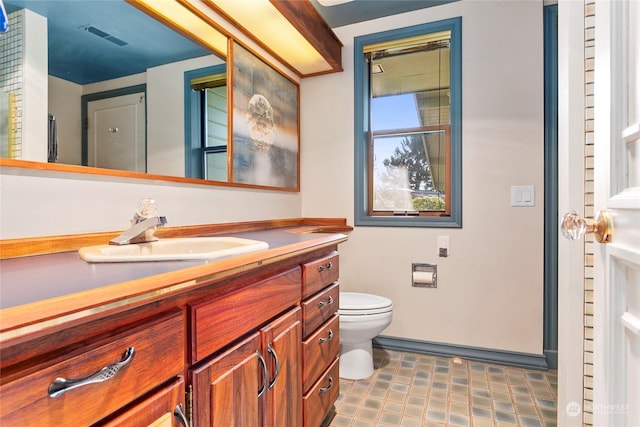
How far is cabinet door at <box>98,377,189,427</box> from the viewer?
23.0 inches

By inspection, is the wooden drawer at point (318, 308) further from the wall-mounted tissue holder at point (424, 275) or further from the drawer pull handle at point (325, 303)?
the wall-mounted tissue holder at point (424, 275)

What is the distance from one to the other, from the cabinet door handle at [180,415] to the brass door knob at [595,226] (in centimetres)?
88

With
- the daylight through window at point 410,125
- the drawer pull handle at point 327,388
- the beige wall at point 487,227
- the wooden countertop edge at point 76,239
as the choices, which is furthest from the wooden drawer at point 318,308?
the daylight through window at point 410,125

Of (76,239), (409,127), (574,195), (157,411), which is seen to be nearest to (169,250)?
(76,239)

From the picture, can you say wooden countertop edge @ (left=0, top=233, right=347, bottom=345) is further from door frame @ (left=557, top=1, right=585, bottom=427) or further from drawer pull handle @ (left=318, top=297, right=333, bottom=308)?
door frame @ (left=557, top=1, right=585, bottom=427)

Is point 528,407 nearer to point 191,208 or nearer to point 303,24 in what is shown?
point 191,208

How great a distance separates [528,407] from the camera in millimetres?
1650

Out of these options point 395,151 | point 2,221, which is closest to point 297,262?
point 2,221

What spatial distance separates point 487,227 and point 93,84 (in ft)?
7.10

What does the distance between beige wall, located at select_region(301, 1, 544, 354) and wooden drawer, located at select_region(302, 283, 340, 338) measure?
91 centimetres

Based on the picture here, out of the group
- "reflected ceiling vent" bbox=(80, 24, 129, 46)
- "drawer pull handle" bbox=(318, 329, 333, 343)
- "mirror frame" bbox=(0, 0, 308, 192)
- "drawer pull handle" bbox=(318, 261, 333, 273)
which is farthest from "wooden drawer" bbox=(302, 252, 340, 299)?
"reflected ceiling vent" bbox=(80, 24, 129, 46)

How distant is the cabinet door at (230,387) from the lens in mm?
753

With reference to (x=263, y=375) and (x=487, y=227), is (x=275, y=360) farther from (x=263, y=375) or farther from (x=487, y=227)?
(x=487, y=227)

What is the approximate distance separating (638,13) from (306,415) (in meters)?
1.41
